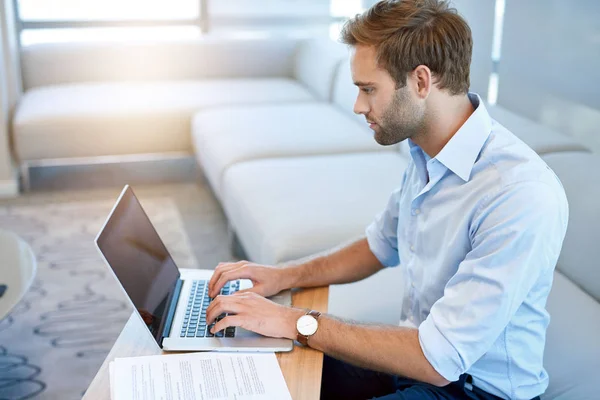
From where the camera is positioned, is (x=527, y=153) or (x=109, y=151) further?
(x=109, y=151)

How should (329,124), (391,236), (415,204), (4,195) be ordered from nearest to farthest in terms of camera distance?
(415,204), (391,236), (329,124), (4,195)

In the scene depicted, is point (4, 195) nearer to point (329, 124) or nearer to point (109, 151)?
point (109, 151)


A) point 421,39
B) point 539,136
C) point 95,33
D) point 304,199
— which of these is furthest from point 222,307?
point 95,33

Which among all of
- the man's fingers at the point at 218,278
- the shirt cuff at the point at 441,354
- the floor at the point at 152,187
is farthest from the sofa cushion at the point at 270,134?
the shirt cuff at the point at 441,354

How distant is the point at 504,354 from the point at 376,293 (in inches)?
27.2

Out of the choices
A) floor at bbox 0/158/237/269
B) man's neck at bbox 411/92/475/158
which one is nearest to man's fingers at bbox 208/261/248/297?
man's neck at bbox 411/92/475/158

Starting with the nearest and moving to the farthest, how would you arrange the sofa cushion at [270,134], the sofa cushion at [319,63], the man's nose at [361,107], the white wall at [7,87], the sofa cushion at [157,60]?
1. the man's nose at [361,107]
2. the sofa cushion at [270,134]
3. the white wall at [7,87]
4. the sofa cushion at [319,63]
5. the sofa cushion at [157,60]

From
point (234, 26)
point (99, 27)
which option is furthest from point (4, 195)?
point (234, 26)

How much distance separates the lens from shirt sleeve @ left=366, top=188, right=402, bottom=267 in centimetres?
156

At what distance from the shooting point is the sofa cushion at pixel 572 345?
4.99ft

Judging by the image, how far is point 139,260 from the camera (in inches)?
52.6

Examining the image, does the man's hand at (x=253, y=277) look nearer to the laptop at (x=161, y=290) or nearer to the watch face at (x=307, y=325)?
the laptop at (x=161, y=290)

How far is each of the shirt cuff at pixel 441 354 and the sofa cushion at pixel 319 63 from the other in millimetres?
2831

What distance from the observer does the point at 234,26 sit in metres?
5.30
